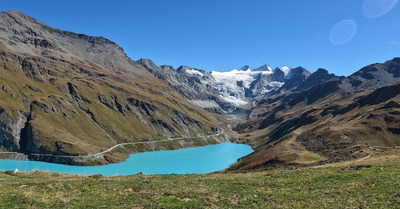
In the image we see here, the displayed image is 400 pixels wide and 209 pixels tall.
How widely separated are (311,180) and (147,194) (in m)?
17.5

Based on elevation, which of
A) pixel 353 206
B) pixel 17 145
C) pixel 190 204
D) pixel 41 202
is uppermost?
pixel 17 145

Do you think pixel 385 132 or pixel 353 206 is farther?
pixel 385 132

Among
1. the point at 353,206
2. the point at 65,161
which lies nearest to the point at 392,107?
the point at 353,206

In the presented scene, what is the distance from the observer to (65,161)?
185375 millimetres

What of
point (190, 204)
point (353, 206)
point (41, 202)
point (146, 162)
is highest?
point (146, 162)

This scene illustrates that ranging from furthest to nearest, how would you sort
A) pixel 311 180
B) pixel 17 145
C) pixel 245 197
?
pixel 17 145
pixel 311 180
pixel 245 197

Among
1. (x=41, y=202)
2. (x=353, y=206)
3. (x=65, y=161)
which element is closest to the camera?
(x=353, y=206)

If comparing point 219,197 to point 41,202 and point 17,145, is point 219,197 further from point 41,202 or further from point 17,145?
point 17,145

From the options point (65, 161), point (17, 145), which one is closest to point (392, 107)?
point (65, 161)

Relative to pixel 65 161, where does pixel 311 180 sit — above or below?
below

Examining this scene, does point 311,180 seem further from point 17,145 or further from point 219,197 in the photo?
point 17,145

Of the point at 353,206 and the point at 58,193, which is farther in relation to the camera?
the point at 58,193

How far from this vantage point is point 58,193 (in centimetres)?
2497

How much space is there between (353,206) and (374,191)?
472 centimetres
